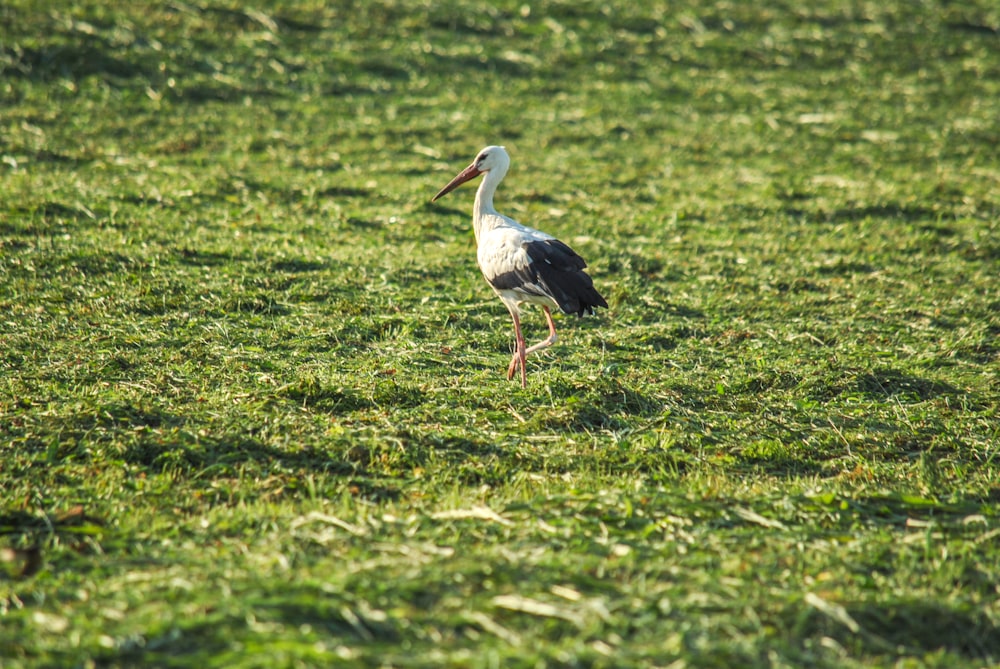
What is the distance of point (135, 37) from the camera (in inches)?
627

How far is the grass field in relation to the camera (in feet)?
13.5

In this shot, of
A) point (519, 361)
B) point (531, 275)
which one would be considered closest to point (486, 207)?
point (531, 275)

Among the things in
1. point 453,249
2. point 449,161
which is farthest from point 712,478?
point 449,161

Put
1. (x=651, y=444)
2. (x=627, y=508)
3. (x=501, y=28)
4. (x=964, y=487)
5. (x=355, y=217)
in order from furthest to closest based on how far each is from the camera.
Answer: (x=501, y=28), (x=355, y=217), (x=651, y=444), (x=964, y=487), (x=627, y=508)

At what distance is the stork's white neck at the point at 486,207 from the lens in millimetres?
8305

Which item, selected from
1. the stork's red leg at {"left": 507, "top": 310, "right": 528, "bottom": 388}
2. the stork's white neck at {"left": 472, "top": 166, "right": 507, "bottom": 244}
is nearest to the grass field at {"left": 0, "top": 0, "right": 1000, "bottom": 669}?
the stork's red leg at {"left": 507, "top": 310, "right": 528, "bottom": 388}

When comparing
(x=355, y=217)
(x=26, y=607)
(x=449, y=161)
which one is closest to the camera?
(x=26, y=607)

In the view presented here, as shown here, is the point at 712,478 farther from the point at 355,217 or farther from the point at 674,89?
the point at 674,89

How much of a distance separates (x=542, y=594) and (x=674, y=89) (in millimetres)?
14552

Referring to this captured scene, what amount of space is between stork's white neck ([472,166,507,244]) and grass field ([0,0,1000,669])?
798 mm

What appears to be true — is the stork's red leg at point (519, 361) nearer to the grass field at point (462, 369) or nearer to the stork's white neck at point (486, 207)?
the grass field at point (462, 369)

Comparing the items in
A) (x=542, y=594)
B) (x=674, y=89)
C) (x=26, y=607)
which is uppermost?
(x=674, y=89)

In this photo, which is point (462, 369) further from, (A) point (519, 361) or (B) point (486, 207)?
(B) point (486, 207)

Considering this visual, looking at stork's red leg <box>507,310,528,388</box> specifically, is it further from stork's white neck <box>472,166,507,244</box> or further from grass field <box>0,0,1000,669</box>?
stork's white neck <box>472,166,507,244</box>
